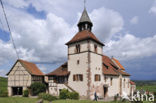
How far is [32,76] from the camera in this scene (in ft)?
95.7

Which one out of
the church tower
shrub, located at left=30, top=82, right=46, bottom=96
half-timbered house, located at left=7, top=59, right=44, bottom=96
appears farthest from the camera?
half-timbered house, located at left=7, top=59, right=44, bottom=96

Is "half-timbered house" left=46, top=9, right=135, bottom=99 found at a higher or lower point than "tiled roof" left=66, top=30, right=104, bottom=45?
lower

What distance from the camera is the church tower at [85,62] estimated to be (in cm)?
2160

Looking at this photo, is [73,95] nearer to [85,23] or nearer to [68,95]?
[68,95]

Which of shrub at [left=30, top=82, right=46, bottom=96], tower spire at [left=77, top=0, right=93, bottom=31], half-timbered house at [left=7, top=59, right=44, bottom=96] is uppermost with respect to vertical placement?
tower spire at [left=77, top=0, right=93, bottom=31]

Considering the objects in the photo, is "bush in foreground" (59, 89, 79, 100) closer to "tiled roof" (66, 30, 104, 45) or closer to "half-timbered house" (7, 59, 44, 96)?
"tiled roof" (66, 30, 104, 45)

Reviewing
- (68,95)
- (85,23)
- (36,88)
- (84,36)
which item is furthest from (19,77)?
(85,23)

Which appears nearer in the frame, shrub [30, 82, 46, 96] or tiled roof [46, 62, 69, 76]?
tiled roof [46, 62, 69, 76]

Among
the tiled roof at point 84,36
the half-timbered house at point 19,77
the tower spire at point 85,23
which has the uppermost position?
the tower spire at point 85,23

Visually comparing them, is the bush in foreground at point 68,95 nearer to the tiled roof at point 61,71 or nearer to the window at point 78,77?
the window at point 78,77

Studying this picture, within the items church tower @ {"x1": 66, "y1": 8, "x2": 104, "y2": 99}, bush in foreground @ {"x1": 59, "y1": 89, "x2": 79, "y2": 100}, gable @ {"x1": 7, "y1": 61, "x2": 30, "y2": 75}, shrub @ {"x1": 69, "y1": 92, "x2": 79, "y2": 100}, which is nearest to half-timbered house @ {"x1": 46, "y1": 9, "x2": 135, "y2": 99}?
church tower @ {"x1": 66, "y1": 8, "x2": 104, "y2": 99}

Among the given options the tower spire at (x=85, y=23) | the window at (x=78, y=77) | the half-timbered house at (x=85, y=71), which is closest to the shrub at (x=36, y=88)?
the half-timbered house at (x=85, y=71)

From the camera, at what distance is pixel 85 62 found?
73.0ft

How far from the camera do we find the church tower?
850 inches
